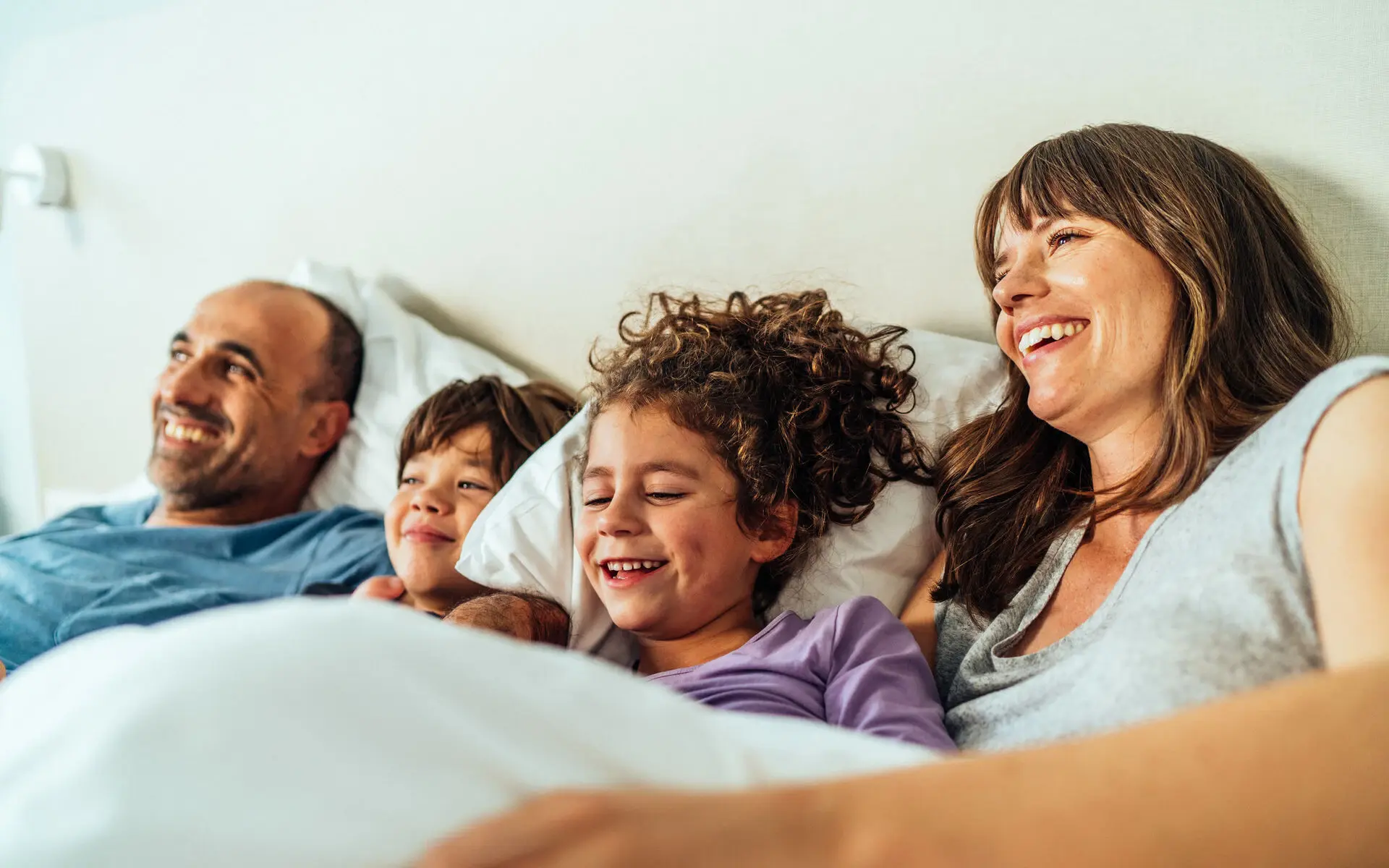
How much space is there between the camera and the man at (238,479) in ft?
5.70

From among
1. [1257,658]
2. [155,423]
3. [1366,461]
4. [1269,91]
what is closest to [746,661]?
[1257,658]

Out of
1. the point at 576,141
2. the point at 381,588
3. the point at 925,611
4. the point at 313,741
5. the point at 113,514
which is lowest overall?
the point at 113,514

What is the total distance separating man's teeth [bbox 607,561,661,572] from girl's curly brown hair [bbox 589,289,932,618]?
12 centimetres

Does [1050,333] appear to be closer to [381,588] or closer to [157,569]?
[381,588]

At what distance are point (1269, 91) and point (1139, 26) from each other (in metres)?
0.18

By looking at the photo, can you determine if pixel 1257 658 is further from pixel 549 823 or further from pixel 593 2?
pixel 593 2

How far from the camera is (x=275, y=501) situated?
6.69 ft

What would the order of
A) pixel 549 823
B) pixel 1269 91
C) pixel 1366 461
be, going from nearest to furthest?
pixel 549 823
pixel 1366 461
pixel 1269 91

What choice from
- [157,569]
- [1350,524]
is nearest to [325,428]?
[157,569]

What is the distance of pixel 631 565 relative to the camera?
1259mm

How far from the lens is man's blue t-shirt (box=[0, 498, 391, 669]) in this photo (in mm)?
1604

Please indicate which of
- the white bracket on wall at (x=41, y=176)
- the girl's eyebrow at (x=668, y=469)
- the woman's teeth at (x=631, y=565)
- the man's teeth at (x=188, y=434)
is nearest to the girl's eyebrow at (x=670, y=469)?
the girl's eyebrow at (x=668, y=469)

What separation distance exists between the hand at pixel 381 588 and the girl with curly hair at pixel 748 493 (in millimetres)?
426

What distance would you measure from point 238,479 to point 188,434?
121 millimetres
